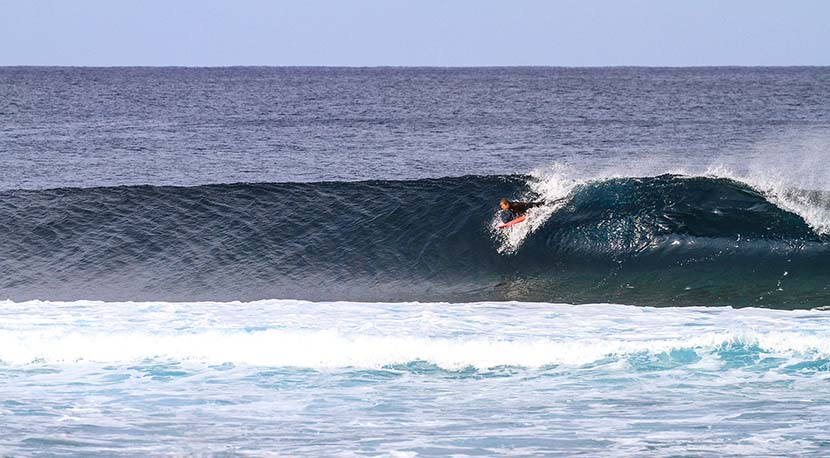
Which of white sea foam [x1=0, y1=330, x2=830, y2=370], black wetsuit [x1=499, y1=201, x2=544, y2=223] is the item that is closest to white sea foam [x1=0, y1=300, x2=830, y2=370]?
white sea foam [x1=0, y1=330, x2=830, y2=370]

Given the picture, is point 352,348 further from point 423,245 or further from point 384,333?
point 423,245

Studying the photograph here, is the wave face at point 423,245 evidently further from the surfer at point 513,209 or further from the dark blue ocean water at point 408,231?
the surfer at point 513,209

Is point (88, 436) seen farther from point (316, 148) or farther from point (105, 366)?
point (316, 148)

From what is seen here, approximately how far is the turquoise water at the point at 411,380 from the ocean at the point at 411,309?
1.6 inches

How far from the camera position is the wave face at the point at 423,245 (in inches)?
603

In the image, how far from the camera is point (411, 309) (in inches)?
536

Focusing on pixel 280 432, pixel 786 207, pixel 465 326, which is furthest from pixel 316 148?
pixel 280 432

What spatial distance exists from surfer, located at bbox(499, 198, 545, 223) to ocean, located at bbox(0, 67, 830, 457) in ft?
0.93

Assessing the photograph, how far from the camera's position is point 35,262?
17.1 meters

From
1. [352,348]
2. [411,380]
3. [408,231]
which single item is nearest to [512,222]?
[408,231]

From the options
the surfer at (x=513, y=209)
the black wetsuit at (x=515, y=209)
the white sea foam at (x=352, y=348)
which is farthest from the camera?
the black wetsuit at (x=515, y=209)

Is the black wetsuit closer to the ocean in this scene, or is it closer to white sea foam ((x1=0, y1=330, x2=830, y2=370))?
the ocean

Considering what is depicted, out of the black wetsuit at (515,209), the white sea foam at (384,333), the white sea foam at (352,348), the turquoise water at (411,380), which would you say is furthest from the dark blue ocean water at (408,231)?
the white sea foam at (352,348)

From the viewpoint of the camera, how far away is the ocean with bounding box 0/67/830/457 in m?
8.96
